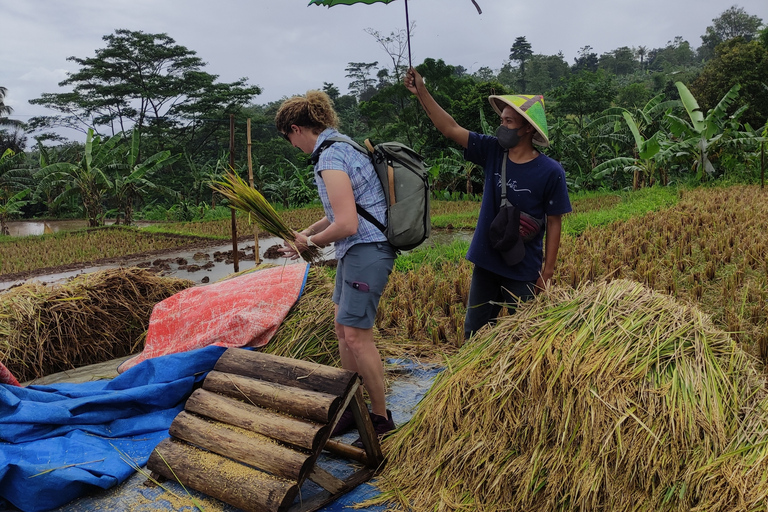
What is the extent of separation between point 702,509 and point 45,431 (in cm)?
296

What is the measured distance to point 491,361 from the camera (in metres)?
2.36

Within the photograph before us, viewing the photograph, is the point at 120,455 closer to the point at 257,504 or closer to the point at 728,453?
the point at 257,504

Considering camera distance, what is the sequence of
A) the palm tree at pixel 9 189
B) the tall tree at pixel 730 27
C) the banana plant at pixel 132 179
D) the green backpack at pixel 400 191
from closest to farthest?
the green backpack at pixel 400 191
the banana plant at pixel 132 179
the palm tree at pixel 9 189
the tall tree at pixel 730 27

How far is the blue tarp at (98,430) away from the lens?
2512 mm

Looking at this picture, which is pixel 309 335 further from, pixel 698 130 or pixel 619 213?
pixel 698 130

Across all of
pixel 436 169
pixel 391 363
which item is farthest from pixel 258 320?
pixel 436 169

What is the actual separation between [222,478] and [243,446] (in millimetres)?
145

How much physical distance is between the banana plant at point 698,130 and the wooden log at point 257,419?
42.2 ft

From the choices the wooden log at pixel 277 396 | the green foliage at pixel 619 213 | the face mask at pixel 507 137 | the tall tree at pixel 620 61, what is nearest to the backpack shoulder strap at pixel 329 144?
the face mask at pixel 507 137

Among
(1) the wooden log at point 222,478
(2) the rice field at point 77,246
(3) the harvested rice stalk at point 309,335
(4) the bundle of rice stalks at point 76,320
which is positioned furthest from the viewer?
(2) the rice field at point 77,246

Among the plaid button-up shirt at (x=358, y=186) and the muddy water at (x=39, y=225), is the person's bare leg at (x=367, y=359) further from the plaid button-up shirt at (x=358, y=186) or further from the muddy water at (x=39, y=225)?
the muddy water at (x=39, y=225)

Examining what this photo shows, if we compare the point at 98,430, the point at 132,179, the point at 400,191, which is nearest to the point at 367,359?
the point at 400,191

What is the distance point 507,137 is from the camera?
2.78 metres

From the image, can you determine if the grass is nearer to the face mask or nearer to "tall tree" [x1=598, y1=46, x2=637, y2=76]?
the face mask
